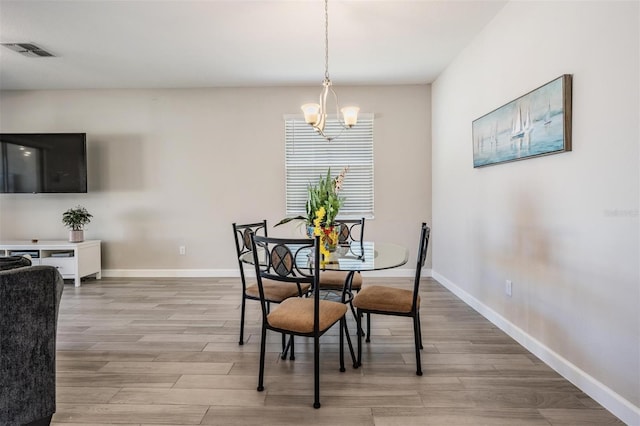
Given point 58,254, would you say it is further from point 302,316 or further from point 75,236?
point 302,316

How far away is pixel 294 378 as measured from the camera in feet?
7.04

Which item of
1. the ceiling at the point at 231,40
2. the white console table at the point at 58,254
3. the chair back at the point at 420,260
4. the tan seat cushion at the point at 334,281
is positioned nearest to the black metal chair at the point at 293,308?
the chair back at the point at 420,260

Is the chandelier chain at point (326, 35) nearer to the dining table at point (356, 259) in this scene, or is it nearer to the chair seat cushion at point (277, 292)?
the dining table at point (356, 259)

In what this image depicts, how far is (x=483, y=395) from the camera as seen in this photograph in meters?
1.95

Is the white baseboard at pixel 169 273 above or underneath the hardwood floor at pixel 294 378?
above

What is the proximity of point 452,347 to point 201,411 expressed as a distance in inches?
68.8

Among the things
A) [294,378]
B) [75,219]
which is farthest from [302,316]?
[75,219]

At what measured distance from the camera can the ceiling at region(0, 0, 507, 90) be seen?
2.82 metres

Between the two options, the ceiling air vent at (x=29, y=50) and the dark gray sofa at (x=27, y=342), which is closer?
the dark gray sofa at (x=27, y=342)

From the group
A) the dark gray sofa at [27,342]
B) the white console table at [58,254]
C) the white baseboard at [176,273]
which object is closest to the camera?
the dark gray sofa at [27,342]

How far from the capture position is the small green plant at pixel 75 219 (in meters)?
4.54

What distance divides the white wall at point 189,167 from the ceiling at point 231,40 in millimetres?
269

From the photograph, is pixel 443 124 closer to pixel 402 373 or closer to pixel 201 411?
pixel 402 373

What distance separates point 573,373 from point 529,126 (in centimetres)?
157
